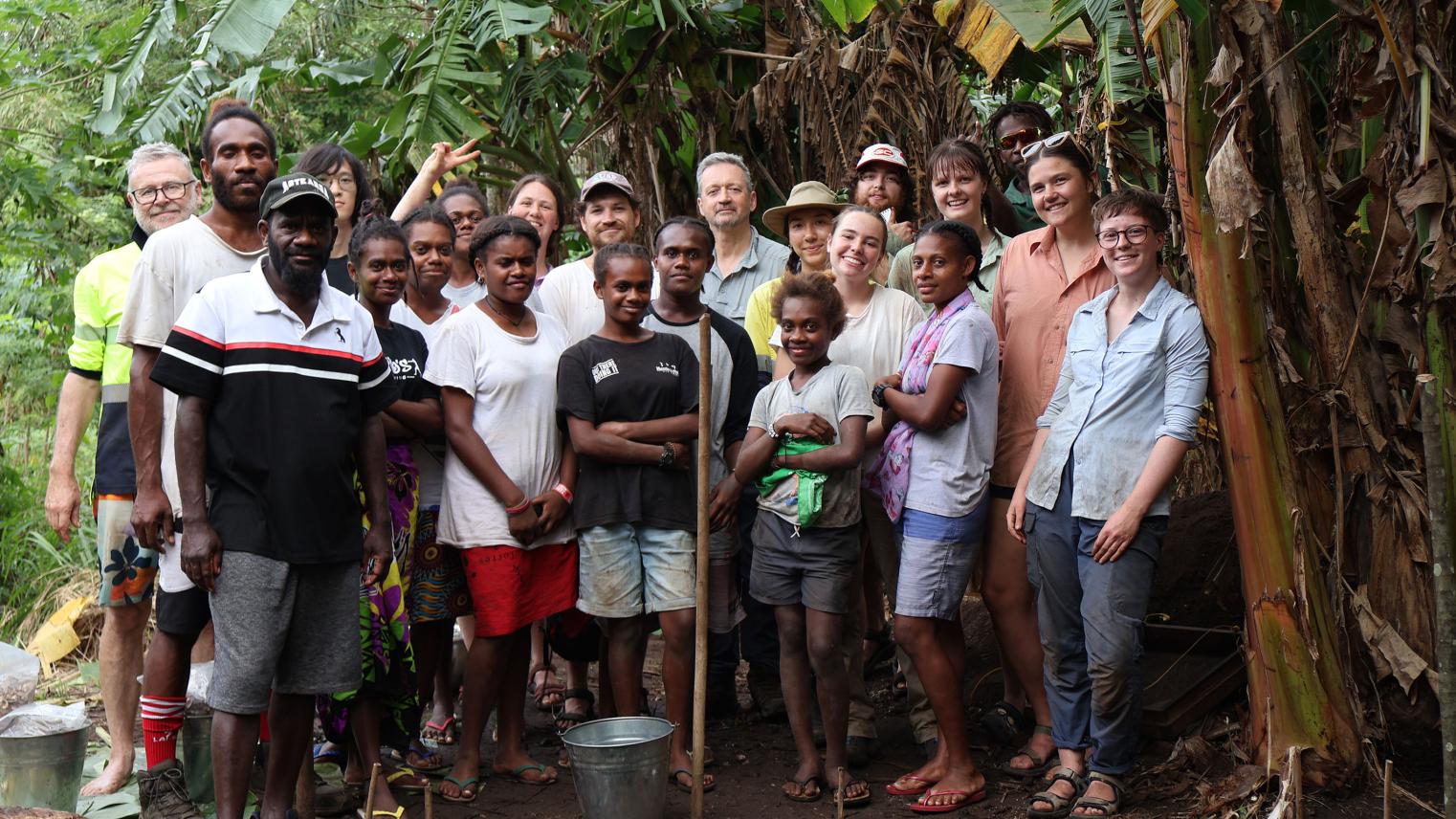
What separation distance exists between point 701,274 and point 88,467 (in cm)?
592

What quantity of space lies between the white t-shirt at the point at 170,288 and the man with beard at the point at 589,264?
54.5 inches

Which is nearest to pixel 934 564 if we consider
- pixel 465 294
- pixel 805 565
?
pixel 805 565

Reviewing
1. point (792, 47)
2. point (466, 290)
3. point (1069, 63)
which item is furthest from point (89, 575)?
point (1069, 63)

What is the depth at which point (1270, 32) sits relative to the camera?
404 cm

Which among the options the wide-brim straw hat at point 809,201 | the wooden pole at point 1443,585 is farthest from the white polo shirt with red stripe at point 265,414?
the wooden pole at point 1443,585

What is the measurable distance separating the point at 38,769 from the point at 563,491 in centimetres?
194

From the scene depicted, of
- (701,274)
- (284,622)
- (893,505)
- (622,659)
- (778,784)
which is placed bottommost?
(778,784)

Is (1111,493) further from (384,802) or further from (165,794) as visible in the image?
(165,794)

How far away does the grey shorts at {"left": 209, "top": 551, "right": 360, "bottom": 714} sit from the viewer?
11.4 ft

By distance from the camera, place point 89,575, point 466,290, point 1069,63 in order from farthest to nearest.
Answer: point 89,575
point 1069,63
point 466,290

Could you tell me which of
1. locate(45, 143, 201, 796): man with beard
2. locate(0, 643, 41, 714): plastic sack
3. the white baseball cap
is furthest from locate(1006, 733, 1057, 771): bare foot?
locate(0, 643, 41, 714): plastic sack

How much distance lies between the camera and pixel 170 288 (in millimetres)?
3902

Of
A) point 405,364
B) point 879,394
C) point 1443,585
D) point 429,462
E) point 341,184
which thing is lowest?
point 1443,585

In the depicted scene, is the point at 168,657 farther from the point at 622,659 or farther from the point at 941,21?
the point at 941,21
